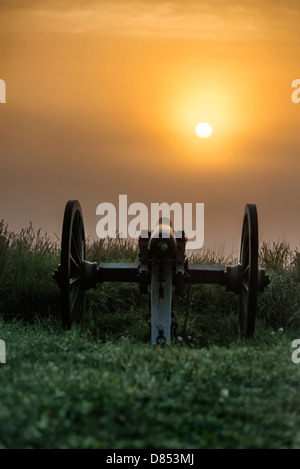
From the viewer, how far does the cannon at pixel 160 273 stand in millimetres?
6934

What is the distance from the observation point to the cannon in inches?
273

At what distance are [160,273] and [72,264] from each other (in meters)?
1.02

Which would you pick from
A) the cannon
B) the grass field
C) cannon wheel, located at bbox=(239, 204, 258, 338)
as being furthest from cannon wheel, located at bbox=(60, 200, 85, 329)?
cannon wheel, located at bbox=(239, 204, 258, 338)

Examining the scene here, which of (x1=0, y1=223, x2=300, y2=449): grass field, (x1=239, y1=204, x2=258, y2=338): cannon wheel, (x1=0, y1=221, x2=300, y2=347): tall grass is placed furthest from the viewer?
(x1=0, y1=221, x2=300, y2=347): tall grass

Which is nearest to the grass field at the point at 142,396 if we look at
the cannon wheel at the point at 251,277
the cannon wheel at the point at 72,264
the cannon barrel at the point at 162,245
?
the cannon wheel at the point at 251,277

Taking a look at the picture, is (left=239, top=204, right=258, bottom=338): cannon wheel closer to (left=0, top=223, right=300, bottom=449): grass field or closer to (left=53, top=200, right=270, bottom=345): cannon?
(left=53, top=200, right=270, bottom=345): cannon

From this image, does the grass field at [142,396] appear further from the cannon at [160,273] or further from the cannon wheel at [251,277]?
the cannon at [160,273]

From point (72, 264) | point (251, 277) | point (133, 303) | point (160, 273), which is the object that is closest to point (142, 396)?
point (251, 277)

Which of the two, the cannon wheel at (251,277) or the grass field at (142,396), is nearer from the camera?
the grass field at (142,396)

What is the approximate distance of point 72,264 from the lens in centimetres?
768

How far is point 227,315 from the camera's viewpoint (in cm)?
952

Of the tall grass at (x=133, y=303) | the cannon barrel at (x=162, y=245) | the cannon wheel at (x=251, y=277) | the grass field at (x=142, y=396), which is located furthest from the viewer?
the tall grass at (x=133, y=303)

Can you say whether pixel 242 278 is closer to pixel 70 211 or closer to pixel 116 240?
pixel 70 211
